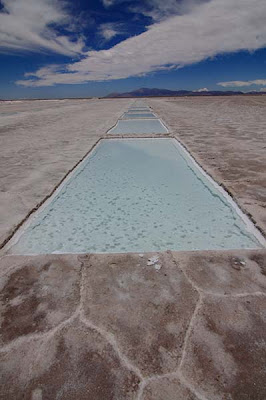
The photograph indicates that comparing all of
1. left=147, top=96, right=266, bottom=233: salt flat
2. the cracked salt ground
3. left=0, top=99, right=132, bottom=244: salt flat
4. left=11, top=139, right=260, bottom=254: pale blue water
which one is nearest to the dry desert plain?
the cracked salt ground

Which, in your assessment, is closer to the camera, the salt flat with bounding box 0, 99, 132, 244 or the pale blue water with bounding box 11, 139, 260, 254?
the pale blue water with bounding box 11, 139, 260, 254

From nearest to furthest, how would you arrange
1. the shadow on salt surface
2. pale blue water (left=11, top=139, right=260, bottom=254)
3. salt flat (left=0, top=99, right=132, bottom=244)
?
pale blue water (left=11, top=139, right=260, bottom=254)
salt flat (left=0, top=99, right=132, bottom=244)
the shadow on salt surface

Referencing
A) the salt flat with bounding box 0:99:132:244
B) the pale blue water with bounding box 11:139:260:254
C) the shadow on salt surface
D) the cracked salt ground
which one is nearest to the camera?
the cracked salt ground

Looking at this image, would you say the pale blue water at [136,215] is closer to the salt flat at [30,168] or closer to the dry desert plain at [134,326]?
the salt flat at [30,168]

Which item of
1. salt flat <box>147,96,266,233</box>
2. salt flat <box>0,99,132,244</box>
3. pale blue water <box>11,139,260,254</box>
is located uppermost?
salt flat <box>0,99,132,244</box>

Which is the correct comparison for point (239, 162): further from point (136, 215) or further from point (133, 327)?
point (133, 327)

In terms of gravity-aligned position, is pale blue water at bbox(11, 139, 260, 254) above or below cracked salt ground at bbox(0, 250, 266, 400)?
below

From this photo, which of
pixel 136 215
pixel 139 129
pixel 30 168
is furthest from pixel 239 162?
pixel 139 129

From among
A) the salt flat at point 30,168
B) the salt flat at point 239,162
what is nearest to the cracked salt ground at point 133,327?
the salt flat at point 30,168

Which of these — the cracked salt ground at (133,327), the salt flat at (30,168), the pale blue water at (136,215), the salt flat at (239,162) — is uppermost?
the salt flat at (30,168)

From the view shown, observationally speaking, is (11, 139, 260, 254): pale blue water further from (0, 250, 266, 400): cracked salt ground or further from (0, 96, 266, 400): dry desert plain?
(0, 250, 266, 400): cracked salt ground
